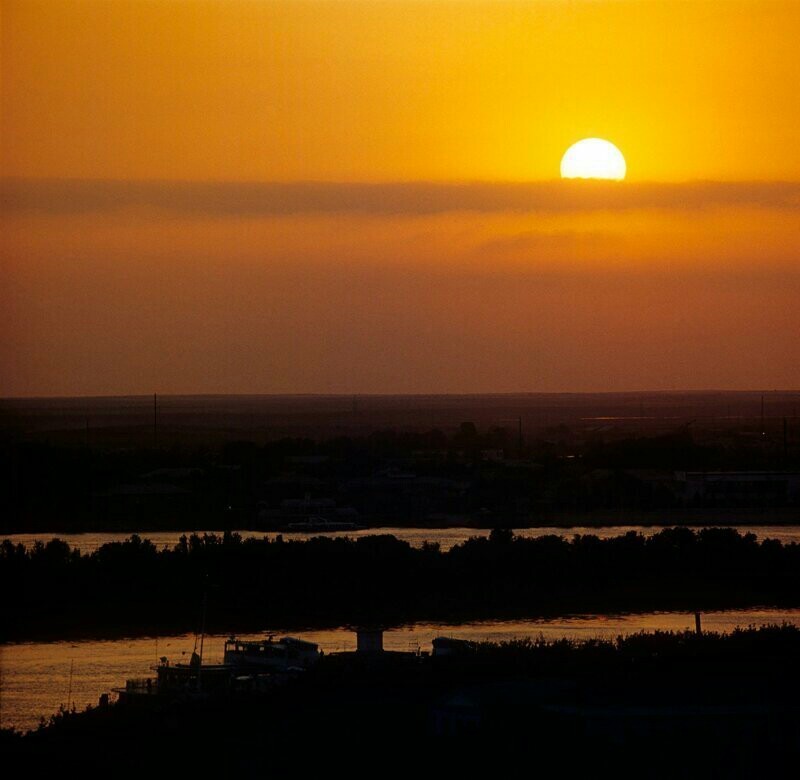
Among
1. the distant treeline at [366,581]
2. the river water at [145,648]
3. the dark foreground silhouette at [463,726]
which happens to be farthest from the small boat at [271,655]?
the distant treeline at [366,581]

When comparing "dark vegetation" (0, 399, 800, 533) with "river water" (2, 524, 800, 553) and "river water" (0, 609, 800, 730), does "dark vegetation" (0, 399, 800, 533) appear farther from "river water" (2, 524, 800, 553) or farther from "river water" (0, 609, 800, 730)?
"river water" (0, 609, 800, 730)

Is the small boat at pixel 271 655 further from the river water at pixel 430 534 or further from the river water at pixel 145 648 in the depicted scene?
the river water at pixel 430 534

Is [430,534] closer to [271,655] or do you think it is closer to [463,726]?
[271,655]

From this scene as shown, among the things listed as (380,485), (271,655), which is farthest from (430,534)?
(271,655)

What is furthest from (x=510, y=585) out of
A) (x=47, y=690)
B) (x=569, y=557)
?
(x=47, y=690)

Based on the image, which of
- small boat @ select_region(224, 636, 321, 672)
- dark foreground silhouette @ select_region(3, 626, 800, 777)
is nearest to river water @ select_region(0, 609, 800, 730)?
small boat @ select_region(224, 636, 321, 672)
